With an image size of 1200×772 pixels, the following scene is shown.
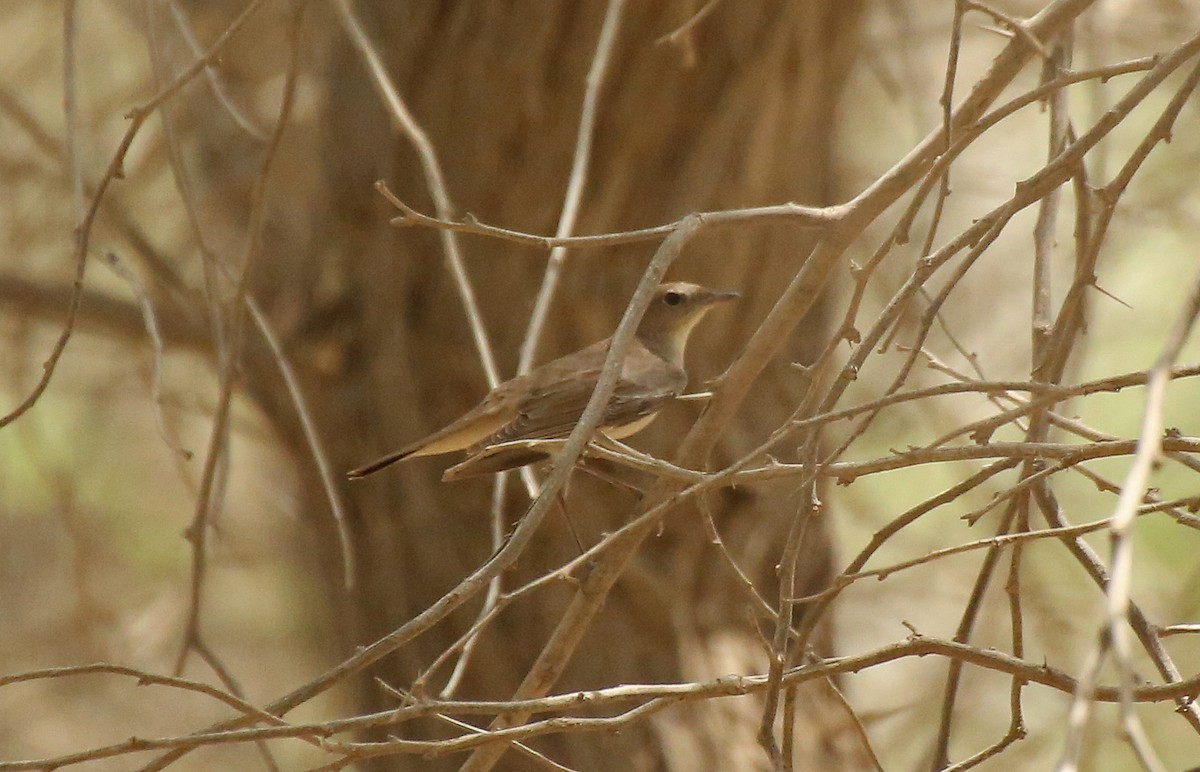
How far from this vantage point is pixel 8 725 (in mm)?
7809

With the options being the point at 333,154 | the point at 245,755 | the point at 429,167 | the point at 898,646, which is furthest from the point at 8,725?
the point at 898,646

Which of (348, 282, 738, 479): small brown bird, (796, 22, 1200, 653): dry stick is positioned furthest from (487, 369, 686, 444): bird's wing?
(796, 22, 1200, 653): dry stick

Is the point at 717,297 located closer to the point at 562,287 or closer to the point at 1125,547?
the point at 562,287

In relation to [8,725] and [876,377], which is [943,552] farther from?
[8,725]

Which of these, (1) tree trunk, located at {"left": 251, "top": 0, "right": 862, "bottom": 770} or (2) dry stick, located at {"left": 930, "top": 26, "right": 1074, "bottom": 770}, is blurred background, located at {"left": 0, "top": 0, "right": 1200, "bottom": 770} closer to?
(1) tree trunk, located at {"left": 251, "top": 0, "right": 862, "bottom": 770}

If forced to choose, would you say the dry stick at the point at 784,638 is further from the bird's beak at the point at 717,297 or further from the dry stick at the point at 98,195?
the bird's beak at the point at 717,297

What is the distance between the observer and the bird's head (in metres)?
4.45

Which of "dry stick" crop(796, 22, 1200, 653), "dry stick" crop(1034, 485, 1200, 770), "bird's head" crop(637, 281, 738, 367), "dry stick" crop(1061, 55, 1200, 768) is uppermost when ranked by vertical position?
"dry stick" crop(796, 22, 1200, 653)

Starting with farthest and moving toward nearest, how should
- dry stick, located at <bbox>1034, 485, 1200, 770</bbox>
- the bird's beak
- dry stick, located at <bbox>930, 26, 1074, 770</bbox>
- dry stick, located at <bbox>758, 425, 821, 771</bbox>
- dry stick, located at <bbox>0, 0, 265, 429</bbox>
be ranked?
1. the bird's beak
2. dry stick, located at <bbox>930, 26, 1074, 770</bbox>
3. dry stick, located at <bbox>0, 0, 265, 429</bbox>
4. dry stick, located at <bbox>1034, 485, 1200, 770</bbox>
5. dry stick, located at <bbox>758, 425, 821, 771</bbox>

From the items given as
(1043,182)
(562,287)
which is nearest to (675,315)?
(562,287)

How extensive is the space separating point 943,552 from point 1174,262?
6562 millimetres

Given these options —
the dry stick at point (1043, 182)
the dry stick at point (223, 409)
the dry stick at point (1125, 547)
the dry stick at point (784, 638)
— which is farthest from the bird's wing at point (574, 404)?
the dry stick at point (1125, 547)

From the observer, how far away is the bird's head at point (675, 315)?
4.45 metres

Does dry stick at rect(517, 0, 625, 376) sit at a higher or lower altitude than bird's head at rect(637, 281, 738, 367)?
higher
